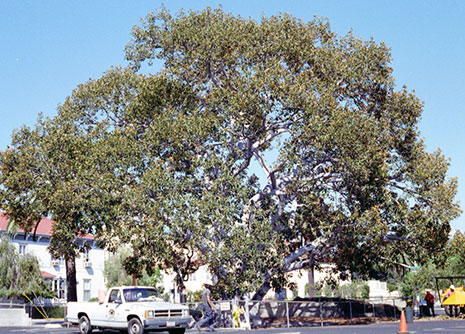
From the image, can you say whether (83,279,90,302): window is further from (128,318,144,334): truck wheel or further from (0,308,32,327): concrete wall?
(128,318,144,334): truck wheel

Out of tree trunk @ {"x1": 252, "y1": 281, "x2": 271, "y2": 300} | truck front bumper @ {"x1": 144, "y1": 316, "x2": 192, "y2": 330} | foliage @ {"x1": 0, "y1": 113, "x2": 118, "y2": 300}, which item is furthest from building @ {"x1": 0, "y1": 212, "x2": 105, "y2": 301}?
truck front bumper @ {"x1": 144, "y1": 316, "x2": 192, "y2": 330}

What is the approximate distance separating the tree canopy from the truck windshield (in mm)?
7998

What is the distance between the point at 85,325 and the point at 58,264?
4710 centimetres

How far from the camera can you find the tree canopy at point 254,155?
103ft

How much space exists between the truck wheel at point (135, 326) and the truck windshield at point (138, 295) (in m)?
1.05

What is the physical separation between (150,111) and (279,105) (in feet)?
25.7

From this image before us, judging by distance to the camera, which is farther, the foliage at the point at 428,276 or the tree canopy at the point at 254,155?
the foliage at the point at 428,276

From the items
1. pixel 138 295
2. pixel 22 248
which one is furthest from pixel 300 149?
pixel 22 248

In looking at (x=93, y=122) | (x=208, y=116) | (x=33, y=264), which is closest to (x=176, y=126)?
(x=208, y=116)

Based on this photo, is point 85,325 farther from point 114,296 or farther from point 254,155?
point 254,155

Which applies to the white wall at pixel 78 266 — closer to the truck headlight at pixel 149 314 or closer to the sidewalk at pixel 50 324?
the sidewalk at pixel 50 324

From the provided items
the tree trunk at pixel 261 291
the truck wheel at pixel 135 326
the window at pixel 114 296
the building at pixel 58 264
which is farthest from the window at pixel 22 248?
the truck wheel at pixel 135 326

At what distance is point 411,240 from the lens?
→ 35000mm

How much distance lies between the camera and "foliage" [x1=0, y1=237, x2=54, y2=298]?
53.0m
